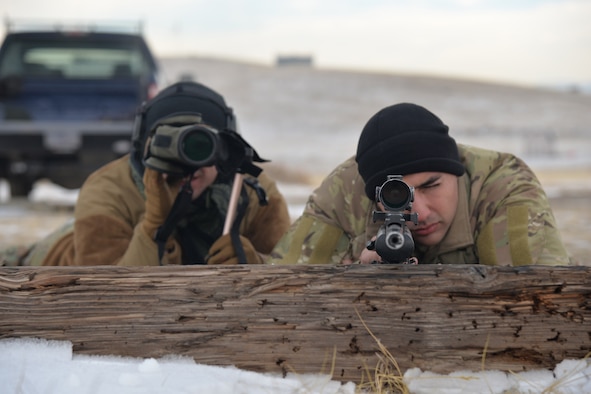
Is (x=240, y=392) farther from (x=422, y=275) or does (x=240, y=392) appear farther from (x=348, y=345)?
(x=422, y=275)

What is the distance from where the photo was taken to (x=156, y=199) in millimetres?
3361

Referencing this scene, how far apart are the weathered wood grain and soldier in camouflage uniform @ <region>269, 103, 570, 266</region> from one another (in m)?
0.50

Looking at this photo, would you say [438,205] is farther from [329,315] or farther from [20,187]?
[20,187]

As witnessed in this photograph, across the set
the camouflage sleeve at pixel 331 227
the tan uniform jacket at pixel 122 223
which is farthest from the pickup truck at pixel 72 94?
the camouflage sleeve at pixel 331 227

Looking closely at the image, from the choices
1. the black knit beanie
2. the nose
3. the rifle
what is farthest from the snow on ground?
the black knit beanie

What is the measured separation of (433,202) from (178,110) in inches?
51.8

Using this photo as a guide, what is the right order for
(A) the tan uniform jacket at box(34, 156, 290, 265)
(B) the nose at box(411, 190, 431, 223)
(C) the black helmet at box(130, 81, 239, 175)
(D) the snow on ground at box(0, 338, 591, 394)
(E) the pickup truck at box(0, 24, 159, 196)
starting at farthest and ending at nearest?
1. (E) the pickup truck at box(0, 24, 159, 196)
2. (C) the black helmet at box(130, 81, 239, 175)
3. (A) the tan uniform jacket at box(34, 156, 290, 265)
4. (B) the nose at box(411, 190, 431, 223)
5. (D) the snow on ground at box(0, 338, 591, 394)

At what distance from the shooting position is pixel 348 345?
2.35 metres

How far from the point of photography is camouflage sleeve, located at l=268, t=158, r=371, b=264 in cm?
320

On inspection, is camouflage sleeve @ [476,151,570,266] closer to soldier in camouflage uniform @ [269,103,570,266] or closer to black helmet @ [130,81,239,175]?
soldier in camouflage uniform @ [269,103,570,266]

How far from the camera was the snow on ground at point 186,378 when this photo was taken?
228 cm

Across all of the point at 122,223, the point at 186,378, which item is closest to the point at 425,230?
the point at 186,378

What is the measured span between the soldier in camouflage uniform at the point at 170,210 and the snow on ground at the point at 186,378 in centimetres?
106

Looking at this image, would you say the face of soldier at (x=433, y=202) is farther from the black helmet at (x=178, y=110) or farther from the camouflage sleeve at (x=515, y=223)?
the black helmet at (x=178, y=110)
